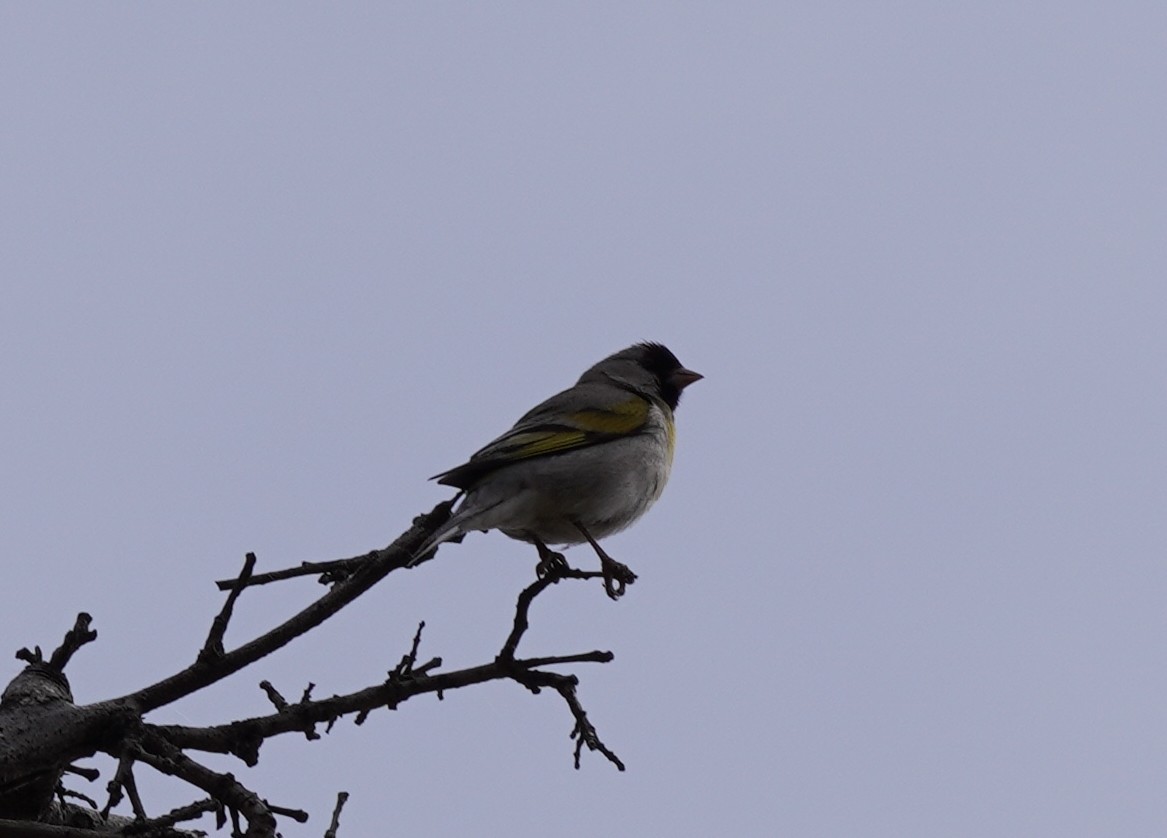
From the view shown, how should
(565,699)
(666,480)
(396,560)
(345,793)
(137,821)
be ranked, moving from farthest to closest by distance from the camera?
(666,480), (396,560), (565,699), (345,793), (137,821)

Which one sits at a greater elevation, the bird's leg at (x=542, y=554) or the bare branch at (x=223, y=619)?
the bird's leg at (x=542, y=554)

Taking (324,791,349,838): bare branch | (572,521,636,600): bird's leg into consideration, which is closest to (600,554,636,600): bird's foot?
(572,521,636,600): bird's leg

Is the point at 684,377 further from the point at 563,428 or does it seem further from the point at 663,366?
the point at 563,428

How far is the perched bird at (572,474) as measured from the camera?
264 inches

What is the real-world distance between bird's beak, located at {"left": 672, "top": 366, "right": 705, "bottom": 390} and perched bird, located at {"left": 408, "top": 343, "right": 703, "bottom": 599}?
1.18 m

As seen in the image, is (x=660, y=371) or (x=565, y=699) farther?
(x=660, y=371)

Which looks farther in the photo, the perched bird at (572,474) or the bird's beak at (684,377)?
the bird's beak at (684,377)

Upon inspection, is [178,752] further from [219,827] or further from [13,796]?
[13,796]

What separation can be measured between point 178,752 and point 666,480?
4.15 metres

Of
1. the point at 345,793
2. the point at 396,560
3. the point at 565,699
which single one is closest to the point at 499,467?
the point at 396,560

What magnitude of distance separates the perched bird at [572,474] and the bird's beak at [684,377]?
1.18m

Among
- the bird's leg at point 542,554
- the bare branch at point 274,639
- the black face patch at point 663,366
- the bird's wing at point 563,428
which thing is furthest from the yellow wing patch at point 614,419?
the bare branch at point 274,639

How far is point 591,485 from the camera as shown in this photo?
7117 mm

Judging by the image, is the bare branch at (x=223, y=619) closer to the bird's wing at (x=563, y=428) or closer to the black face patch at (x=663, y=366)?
the bird's wing at (x=563, y=428)
